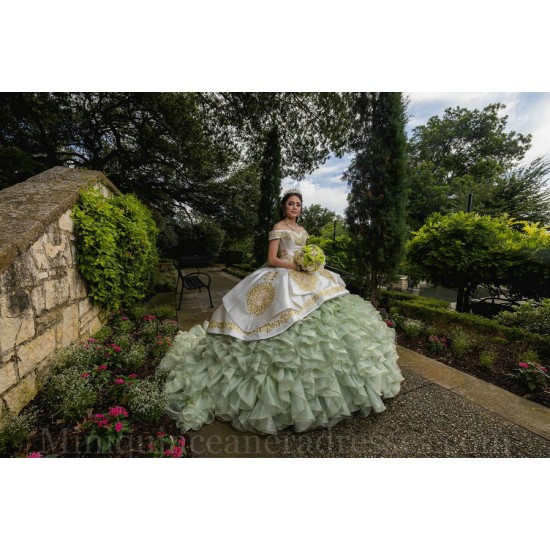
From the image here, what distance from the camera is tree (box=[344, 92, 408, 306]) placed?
518 cm

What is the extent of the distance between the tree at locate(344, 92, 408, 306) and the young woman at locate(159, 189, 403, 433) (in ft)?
10.4

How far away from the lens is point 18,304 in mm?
2076

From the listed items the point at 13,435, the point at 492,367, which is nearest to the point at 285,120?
the point at 492,367

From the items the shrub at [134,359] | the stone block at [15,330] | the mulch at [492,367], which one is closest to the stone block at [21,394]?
the stone block at [15,330]

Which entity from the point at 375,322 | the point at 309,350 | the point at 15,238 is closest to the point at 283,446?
the point at 309,350

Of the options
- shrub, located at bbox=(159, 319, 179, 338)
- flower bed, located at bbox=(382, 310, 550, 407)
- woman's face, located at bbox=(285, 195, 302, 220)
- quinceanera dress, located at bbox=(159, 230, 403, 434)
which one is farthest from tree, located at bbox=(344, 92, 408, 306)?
shrub, located at bbox=(159, 319, 179, 338)

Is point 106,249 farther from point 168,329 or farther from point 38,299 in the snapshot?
point 168,329

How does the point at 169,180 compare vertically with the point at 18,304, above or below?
above

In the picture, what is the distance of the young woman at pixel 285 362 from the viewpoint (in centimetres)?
201

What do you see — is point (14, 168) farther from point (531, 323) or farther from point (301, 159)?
point (531, 323)

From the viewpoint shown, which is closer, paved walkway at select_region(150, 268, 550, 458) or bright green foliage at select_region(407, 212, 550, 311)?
paved walkway at select_region(150, 268, 550, 458)

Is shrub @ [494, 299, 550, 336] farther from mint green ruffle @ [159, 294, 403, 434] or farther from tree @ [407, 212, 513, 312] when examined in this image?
mint green ruffle @ [159, 294, 403, 434]

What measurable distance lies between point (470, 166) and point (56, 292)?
29.5 m

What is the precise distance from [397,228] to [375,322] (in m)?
3.51
